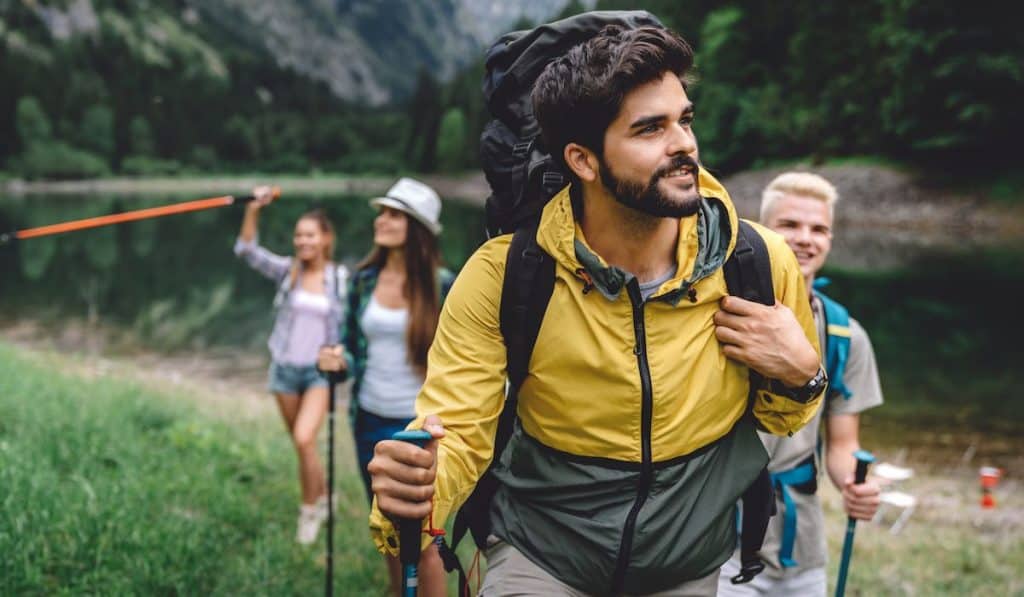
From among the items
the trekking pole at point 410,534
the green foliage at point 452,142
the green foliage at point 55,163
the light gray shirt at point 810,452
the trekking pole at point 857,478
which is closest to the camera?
the trekking pole at point 410,534

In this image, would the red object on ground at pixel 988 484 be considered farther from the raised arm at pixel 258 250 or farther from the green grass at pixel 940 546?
the raised arm at pixel 258 250

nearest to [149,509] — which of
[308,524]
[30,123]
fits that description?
[308,524]

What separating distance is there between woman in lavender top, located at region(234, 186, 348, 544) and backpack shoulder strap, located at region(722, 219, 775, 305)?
4.46 m

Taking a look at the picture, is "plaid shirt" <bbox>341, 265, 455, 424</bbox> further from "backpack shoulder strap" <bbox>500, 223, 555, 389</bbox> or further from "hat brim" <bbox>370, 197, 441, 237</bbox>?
"backpack shoulder strap" <bbox>500, 223, 555, 389</bbox>

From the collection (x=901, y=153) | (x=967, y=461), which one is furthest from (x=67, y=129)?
(x=967, y=461)

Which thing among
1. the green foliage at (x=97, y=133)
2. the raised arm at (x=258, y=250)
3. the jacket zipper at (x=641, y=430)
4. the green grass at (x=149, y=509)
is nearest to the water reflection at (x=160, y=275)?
the green grass at (x=149, y=509)

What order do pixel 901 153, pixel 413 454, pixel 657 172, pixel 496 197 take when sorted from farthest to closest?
pixel 901 153, pixel 496 197, pixel 657 172, pixel 413 454

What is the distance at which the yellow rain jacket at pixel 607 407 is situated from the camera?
2490 millimetres

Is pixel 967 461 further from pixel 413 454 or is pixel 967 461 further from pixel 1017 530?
pixel 413 454

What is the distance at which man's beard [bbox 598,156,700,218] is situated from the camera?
2.46 metres

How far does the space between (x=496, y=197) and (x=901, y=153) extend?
149 ft

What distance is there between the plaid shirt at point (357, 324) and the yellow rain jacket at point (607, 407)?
3.01 meters

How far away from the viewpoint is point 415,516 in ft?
7.32

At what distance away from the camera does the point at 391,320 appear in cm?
556
